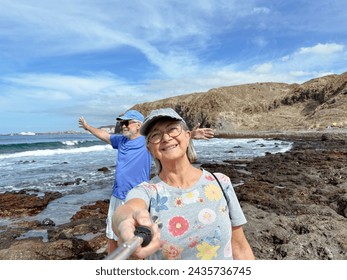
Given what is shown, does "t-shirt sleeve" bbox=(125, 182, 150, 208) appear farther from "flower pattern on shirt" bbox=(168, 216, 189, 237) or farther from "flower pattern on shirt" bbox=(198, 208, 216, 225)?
"flower pattern on shirt" bbox=(198, 208, 216, 225)

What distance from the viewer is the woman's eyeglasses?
7.47ft

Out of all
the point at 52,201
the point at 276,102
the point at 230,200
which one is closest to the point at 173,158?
the point at 230,200

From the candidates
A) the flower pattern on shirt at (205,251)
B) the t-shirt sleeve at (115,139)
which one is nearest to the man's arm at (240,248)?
the flower pattern on shirt at (205,251)

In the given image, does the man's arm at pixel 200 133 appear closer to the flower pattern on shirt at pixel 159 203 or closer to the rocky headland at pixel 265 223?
the flower pattern on shirt at pixel 159 203

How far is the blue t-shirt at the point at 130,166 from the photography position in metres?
4.14

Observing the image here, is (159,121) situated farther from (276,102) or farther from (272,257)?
(276,102)

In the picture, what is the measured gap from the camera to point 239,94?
4151 inches

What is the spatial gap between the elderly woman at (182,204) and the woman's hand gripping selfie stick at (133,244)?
0.74 ft

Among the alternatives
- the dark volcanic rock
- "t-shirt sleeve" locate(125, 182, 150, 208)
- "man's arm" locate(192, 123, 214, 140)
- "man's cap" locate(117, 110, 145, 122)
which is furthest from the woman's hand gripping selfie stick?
the dark volcanic rock

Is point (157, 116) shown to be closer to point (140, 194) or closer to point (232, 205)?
point (140, 194)

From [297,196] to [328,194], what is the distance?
2.50ft

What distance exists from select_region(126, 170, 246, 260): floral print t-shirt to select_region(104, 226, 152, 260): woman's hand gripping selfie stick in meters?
0.47

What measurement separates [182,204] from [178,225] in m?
0.14

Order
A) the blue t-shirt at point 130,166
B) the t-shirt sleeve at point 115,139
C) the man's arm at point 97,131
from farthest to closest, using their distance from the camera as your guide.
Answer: the man's arm at point 97,131, the t-shirt sleeve at point 115,139, the blue t-shirt at point 130,166
